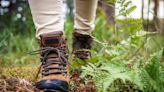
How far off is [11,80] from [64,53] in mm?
295

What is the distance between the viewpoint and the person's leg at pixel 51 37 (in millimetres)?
2126

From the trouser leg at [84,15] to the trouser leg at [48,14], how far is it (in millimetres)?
790

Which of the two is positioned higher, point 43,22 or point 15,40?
point 43,22

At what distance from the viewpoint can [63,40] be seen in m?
2.23

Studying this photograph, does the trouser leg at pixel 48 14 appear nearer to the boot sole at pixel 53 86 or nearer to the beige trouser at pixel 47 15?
the beige trouser at pixel 47 15

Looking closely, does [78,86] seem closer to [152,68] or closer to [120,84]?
[120,84]

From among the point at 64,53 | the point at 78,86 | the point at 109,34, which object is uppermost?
the point at 64,53

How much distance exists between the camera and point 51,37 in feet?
7.12

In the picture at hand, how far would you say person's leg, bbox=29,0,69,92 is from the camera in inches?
83.7

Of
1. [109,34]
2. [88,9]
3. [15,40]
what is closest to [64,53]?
[88,9]

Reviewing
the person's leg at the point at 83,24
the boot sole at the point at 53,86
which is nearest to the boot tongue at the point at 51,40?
the boot sole at the point at 53,86

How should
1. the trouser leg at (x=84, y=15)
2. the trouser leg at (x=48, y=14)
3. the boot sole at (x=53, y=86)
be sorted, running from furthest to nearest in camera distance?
1. the trouser leg at (x=84, y=15)
2. the trouser leg at (x=48, y=14)
3. the boot sole at (x=53, y=86)

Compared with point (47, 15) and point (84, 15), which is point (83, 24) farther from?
point (47, 15)

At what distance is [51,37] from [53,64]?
14 centimetres
